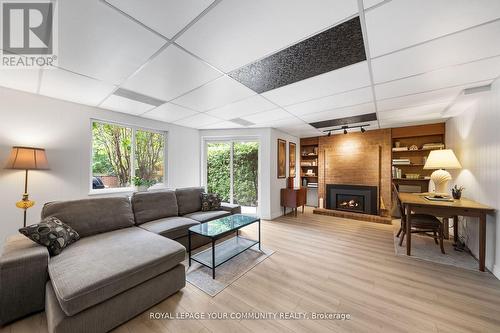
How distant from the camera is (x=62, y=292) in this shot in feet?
4.27

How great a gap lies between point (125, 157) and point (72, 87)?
1582 mm

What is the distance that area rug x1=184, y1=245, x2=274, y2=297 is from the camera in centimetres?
206

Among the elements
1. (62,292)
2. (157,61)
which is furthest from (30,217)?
(157,61)

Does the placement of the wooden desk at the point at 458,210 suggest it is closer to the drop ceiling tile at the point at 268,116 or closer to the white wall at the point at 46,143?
the drop ceiling tile at the point at 268,116

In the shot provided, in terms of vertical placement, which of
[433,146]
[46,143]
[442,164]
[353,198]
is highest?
[433,146]

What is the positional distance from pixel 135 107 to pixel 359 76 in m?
3.34

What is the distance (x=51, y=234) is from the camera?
6.03 ft

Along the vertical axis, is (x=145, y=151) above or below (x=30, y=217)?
above

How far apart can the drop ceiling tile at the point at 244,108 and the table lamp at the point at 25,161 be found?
2.39 meters

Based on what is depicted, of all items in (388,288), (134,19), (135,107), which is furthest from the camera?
(135,107)

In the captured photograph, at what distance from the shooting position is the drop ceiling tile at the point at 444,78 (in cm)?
190

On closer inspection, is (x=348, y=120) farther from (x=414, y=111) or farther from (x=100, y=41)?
(x=100, y=41)

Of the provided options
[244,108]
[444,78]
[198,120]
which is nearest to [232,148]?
[198,120]

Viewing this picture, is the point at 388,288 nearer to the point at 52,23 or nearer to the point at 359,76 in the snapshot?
the point at 359,76
